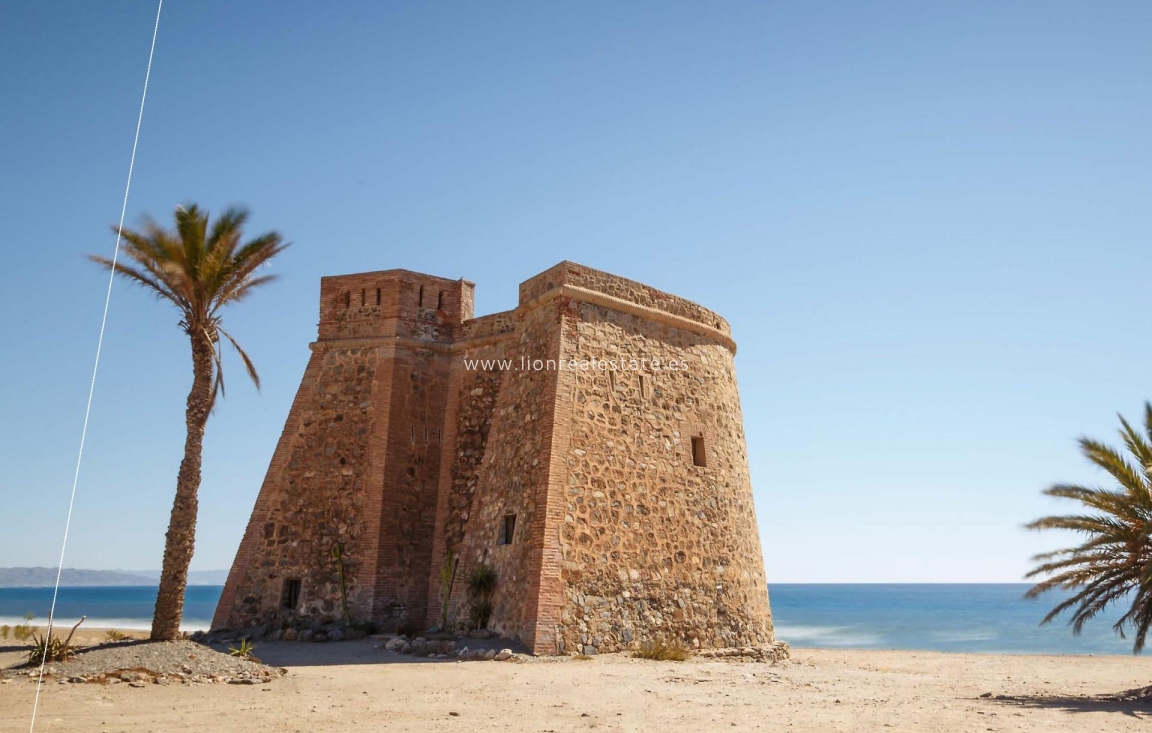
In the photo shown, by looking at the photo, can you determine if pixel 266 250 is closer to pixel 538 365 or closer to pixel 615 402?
pixel 538 365

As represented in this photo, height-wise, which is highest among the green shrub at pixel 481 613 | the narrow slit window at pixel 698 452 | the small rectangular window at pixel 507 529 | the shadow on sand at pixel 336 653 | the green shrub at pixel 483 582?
the narrow slit window at pixel 698 452

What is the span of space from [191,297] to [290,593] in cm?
697

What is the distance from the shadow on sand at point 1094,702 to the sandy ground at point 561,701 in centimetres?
4

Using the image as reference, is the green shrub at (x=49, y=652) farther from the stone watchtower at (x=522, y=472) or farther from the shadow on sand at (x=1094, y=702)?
the shadow on sand at (x=1094, y=702)

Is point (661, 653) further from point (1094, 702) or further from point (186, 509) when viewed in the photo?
point (186, 509)

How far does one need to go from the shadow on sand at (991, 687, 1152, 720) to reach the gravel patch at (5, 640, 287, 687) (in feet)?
33.0

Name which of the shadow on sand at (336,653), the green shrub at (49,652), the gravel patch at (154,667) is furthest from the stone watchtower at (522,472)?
the green shrub at (49,652)

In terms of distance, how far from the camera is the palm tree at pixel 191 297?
14.3 meters

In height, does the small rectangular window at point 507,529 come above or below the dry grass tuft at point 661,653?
above

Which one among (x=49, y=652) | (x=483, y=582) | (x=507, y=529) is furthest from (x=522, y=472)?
(x=49, y=652)

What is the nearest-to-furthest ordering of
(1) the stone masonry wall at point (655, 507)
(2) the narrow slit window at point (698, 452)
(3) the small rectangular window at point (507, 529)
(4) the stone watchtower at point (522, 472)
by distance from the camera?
1. (1) the stone masonry wall at point (655, 507)
2. (4) the stone watchtower at point (522, 472)
3. (3) the small rectangular window at point (507, 529)
4. (2) the narrow slit window at point (698, 452)

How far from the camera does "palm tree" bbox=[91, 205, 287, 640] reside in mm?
14305

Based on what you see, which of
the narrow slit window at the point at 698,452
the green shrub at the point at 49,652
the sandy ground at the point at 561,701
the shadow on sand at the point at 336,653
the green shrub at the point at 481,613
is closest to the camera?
the sandy ground at the point at 561,701

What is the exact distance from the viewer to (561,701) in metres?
10.2
